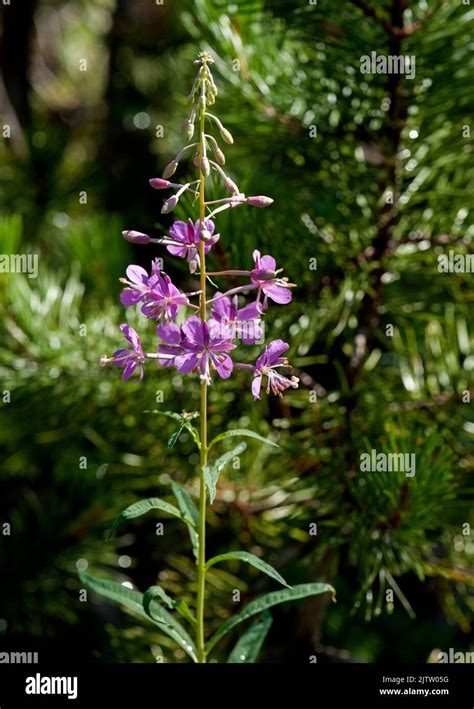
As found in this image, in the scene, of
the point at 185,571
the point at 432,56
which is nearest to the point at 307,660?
the point at 185,571

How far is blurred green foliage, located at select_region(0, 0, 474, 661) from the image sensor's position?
2.09ft

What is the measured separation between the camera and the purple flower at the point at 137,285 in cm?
44

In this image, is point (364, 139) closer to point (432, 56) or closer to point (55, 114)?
point (432, 56)

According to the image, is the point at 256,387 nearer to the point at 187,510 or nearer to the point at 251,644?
the point at 187,510

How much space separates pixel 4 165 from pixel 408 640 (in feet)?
2.89

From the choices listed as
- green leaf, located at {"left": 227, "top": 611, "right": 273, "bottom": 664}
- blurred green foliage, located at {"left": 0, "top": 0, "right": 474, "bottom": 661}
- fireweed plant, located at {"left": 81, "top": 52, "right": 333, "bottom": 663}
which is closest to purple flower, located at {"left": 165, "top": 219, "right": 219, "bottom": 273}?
fireweed plant, located at {"left": 81, "top": 52, "right": 333, "bottom": 663}

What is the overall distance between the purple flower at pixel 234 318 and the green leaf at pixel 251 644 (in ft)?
0.78

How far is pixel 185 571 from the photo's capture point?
0.81 meters

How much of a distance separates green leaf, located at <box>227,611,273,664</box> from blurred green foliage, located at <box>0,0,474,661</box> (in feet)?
0.26

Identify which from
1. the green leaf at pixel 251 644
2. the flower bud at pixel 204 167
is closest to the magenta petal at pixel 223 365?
the flower bud at pixel 204 167

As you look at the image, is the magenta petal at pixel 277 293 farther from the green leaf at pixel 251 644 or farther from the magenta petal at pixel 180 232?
the green leaf at pixel 251 644

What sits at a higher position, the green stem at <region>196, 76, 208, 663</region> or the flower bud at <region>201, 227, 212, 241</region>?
the flower bud at <region>201, 227, 212, 241</region>

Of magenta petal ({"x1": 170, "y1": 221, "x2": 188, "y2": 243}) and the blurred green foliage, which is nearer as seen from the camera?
magenta petal ({"x1": 170, "y1": 221, "x2": 188, "y2": 243})

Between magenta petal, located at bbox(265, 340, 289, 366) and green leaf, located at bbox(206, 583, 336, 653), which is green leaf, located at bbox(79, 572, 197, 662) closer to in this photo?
green leaf, located at bbox(206, 583, 336, 653)
